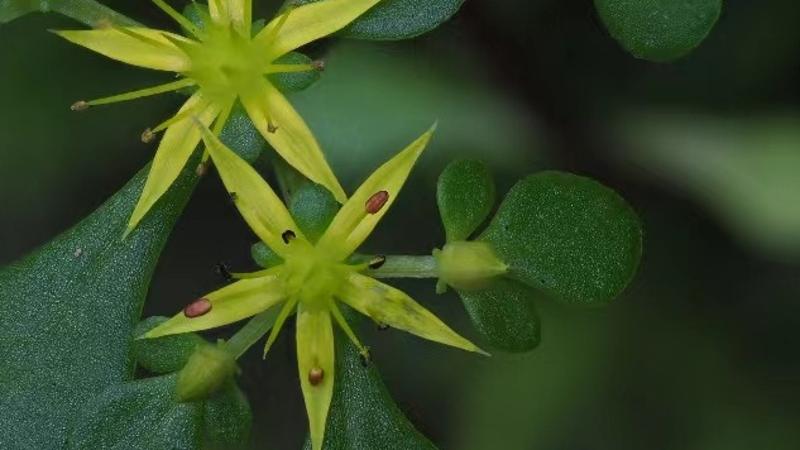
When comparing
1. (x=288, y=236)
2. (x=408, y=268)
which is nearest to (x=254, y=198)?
(x=288, y=236)

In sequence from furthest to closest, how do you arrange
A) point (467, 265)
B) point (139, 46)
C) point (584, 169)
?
point (584, 169) < point (139, 46) < point (467, 265)

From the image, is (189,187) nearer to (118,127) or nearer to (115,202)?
(115,202)

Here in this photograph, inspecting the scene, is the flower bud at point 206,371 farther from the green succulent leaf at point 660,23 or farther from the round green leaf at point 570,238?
the green succulent leaf at point 660,23

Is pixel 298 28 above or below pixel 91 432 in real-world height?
above

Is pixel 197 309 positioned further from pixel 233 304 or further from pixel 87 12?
pixel 87 12

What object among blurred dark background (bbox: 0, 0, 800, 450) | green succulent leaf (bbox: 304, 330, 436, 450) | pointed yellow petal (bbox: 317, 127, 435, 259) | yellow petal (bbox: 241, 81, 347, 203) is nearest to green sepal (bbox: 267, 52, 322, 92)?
yellow petal (bbox: 241, 81, 347, 203)

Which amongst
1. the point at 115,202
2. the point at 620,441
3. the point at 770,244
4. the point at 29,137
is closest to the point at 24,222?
the point at 29,137
